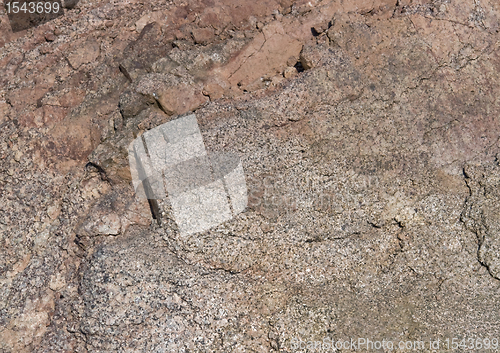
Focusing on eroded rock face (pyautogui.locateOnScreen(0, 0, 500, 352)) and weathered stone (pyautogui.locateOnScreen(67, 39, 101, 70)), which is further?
weathered stone (pyautogui.locateOnScreen(67, 39, 101, 70))

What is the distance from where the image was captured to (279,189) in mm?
3809

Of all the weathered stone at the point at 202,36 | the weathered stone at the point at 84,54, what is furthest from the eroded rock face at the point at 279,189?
the weathered stone at the point at 84,54

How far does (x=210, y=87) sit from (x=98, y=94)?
1077mm

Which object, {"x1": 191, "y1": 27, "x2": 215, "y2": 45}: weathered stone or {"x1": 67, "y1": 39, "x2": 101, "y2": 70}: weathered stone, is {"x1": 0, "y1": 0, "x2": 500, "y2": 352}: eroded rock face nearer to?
{"x1": 191, "y1": 27, "x2": 215, "y2": 45}: weathered stone

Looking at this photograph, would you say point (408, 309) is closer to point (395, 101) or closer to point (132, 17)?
point (395, 101)

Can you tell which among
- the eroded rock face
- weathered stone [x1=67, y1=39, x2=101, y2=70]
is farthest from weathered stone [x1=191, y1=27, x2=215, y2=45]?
weathered stone [x1=67, y1=39, x2=101, y2=70]

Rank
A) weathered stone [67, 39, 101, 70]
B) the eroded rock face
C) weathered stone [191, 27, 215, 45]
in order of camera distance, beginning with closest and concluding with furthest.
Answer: the eroded rock face → weathered stone [191, 27, 215, 45] → weathered stone [67, 39, 101, 70]

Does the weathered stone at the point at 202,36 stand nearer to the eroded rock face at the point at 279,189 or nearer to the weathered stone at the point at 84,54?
the eroded rock face at the point at 279,189

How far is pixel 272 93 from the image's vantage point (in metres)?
4.00

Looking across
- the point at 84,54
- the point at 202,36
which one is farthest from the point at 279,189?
the point at 84,54

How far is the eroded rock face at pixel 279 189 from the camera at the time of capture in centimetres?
352

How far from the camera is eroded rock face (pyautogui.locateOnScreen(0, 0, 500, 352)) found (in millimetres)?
3520

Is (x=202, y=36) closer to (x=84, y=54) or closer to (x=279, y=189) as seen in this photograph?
(x=84, y=54)

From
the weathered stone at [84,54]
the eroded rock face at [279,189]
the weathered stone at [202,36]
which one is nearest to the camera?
the eroded rock face at [279,189]
